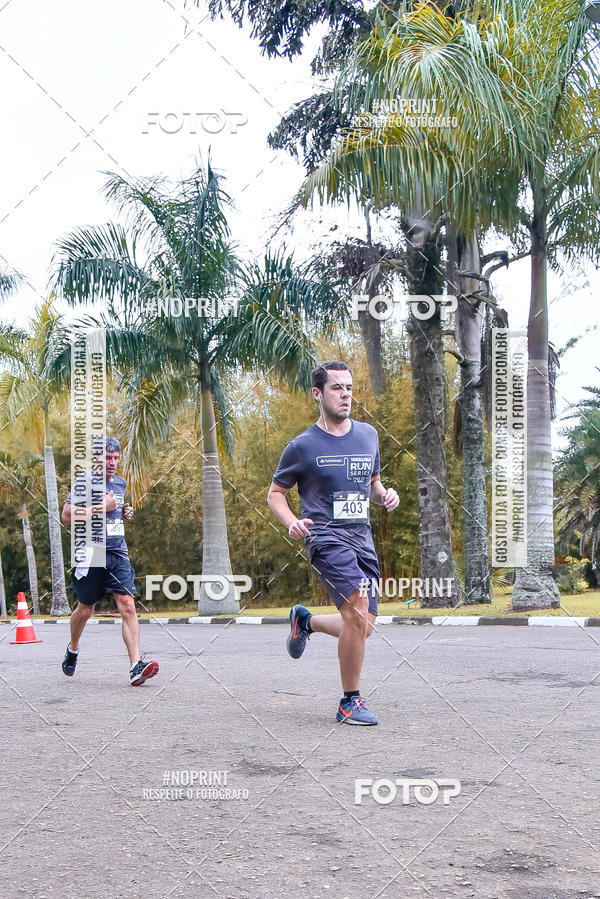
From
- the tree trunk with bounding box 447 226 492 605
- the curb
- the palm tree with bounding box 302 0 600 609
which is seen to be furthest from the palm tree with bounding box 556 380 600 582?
the curb

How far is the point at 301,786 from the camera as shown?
3693mm

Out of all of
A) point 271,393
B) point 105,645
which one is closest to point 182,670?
point 105,645

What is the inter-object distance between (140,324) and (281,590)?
14316 millimetres

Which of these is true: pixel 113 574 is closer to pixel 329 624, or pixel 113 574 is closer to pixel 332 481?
pixel 329 624

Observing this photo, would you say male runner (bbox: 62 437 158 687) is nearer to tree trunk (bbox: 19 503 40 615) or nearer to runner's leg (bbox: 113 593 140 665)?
runner's leg (bbox: 113 593 140 665)

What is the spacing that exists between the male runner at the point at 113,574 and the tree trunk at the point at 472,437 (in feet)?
36.0

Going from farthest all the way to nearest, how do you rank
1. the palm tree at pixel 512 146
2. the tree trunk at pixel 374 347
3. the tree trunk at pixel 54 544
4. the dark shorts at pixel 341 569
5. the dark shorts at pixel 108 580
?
the tree trunk at pixel 54 544, the tree trunk at pixel 374 347, the palm tree at pixel 512 146, the dark shorts at pixel 108 580, the dark shorts at pixel 341 569

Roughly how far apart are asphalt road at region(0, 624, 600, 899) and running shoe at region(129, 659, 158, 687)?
0.37ft

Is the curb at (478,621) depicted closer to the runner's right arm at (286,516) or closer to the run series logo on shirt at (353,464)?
the runner's right arm at (286,516)

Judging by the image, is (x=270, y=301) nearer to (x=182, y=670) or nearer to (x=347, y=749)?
(x=182, y=670)

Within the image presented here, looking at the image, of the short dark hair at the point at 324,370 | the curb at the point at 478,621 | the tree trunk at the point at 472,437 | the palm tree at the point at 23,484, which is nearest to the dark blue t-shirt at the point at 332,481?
the short dark hair at the point at 324,370

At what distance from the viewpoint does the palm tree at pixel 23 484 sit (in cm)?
3472

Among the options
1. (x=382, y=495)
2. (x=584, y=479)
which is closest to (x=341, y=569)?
(x=382, y=495)

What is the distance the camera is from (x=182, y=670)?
7.98 metres
